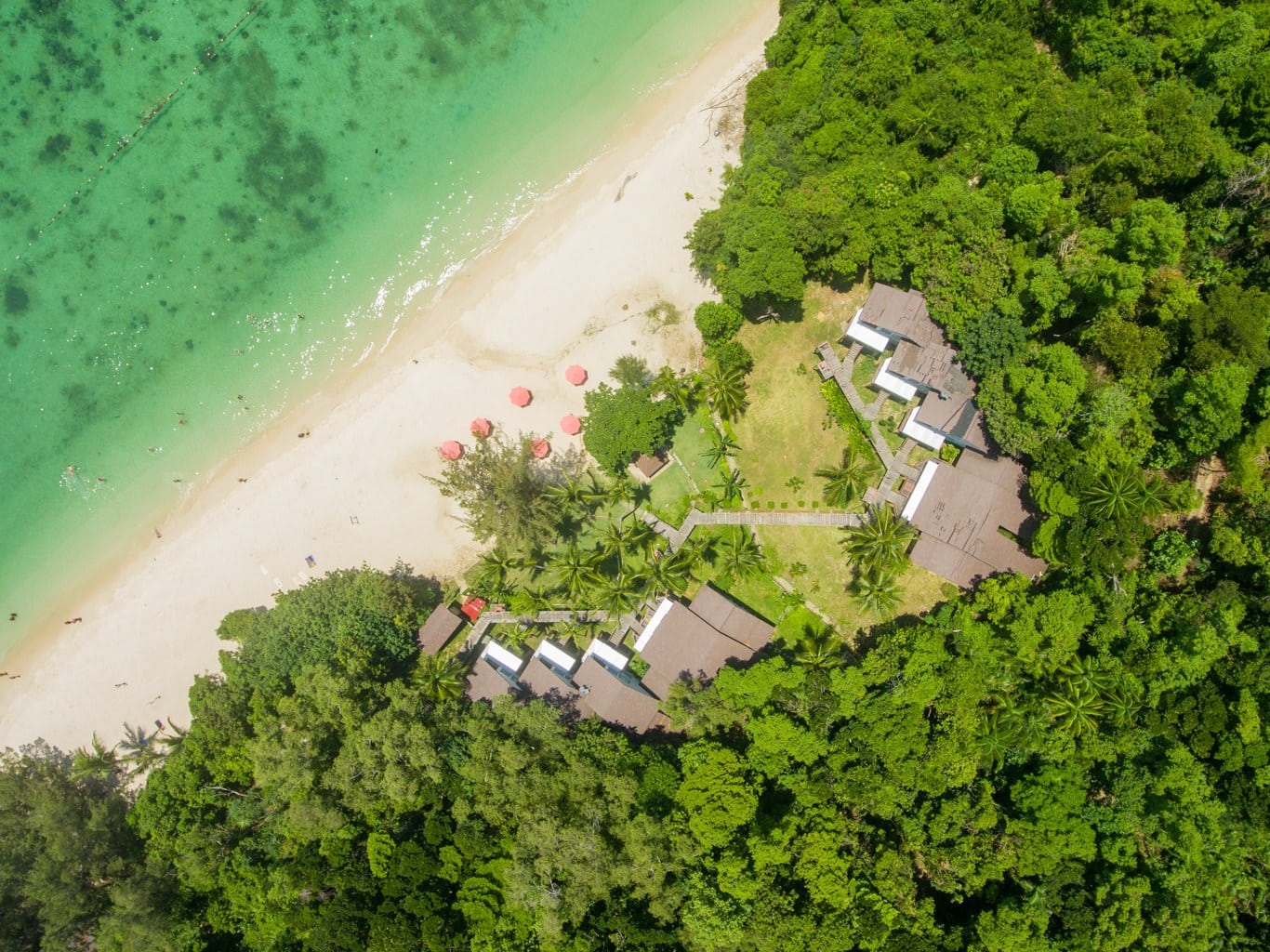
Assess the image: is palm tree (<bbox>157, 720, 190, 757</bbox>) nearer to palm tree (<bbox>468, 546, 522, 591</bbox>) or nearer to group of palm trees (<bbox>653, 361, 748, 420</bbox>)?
palm tree (<bbox>468, 546, 522, 591</bbox>)

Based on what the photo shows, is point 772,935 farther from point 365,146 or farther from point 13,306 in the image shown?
point 13,306

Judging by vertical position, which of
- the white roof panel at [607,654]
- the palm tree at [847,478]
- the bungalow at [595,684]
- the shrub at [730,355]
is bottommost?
the bungalow at [595,684]

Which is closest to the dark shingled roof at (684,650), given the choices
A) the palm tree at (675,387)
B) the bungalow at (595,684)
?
the bungalow at (595,684)

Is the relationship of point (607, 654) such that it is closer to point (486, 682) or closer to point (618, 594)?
point (618, 594)

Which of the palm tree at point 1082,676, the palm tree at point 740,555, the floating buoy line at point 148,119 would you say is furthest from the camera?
the floating buoy line at point 148,119

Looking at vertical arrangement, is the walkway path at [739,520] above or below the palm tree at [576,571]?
above

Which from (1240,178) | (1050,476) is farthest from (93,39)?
(1240,178)

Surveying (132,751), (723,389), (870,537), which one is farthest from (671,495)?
(132,751)

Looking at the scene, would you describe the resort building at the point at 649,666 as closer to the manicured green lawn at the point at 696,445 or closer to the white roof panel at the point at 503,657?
the white roof panel at the point at 503,657
